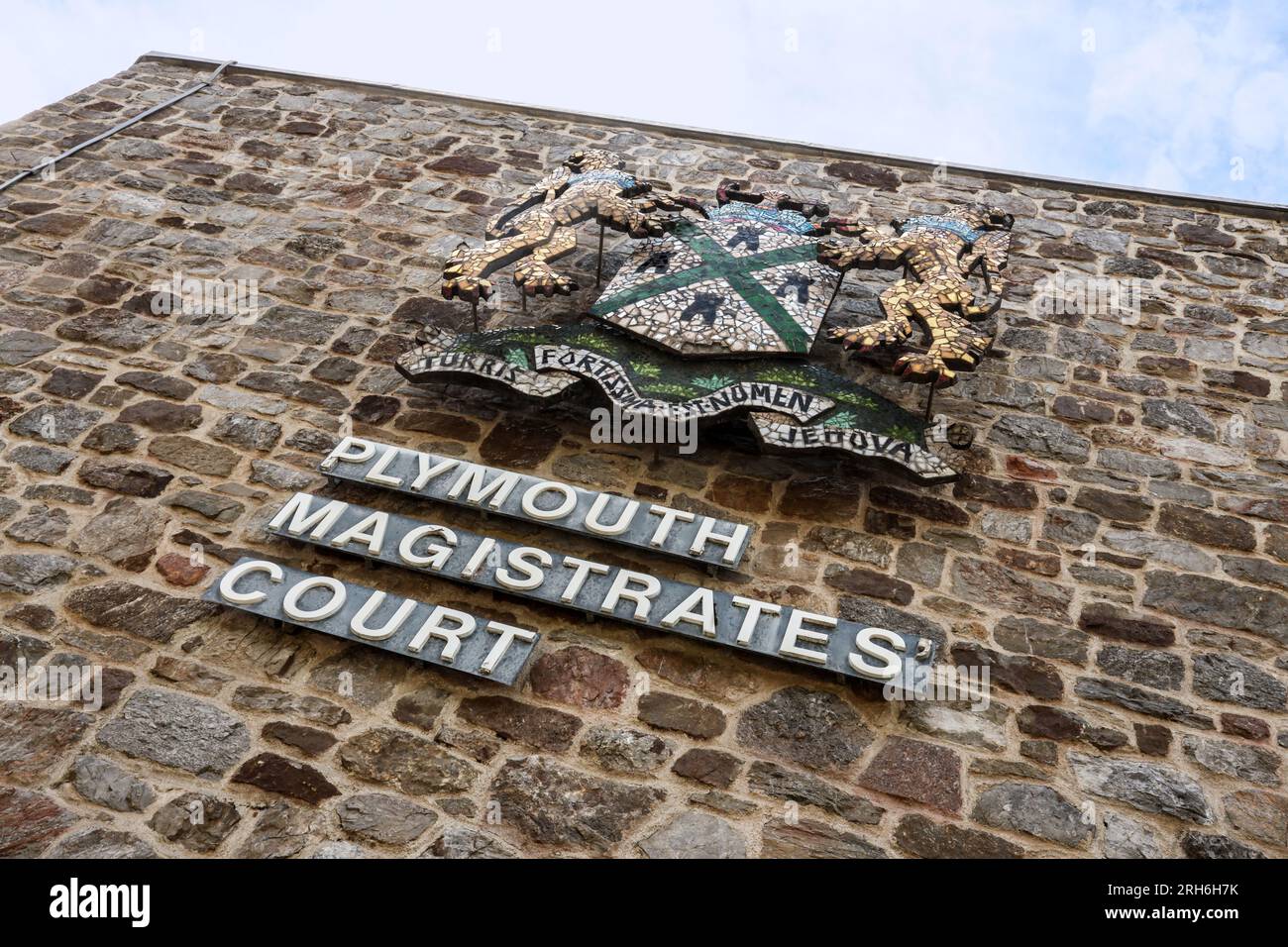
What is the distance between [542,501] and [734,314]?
1299 mm

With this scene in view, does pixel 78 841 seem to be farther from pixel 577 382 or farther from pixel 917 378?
pixel 917 378

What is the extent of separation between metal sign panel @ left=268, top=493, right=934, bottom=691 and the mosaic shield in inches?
46.6

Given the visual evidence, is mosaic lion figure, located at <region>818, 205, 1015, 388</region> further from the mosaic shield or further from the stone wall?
the stone wall

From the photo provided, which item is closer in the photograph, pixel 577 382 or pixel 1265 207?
pixel 577 382

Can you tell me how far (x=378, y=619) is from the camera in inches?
170

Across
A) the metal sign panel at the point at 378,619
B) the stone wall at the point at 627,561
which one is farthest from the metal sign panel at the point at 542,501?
the metal sign panel at the point at 378,619

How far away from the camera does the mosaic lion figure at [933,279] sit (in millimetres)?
4711

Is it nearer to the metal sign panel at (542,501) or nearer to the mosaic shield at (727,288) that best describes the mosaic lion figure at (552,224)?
the mosaic shield at (727,288)

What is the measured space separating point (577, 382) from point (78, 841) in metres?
2.72

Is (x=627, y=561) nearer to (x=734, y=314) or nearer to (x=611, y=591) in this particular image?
(x=611, y=591)

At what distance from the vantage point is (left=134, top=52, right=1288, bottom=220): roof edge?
20.7ft

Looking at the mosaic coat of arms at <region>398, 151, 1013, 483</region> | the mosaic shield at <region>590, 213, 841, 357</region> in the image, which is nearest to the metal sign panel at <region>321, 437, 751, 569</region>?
the mosaic coat of arms at <region>398, 151, 1013, 483</region>

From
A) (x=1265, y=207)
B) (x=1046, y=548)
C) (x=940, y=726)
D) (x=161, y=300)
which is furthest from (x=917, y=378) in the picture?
(x=161, y=300)

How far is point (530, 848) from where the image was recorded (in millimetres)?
3670
